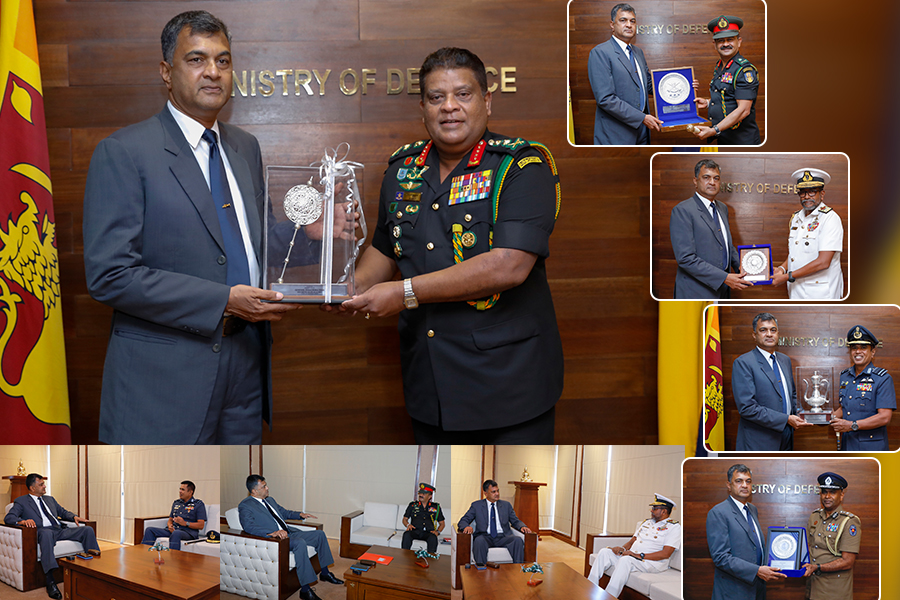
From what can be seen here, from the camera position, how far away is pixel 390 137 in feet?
9.23

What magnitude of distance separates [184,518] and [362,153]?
165cm

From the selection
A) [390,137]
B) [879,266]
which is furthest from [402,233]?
[879,266]

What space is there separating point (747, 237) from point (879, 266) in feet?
1.46

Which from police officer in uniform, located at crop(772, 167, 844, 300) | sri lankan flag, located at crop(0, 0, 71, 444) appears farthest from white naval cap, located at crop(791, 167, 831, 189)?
sri lankan flag, located at crop(0, 0, 71, 444)

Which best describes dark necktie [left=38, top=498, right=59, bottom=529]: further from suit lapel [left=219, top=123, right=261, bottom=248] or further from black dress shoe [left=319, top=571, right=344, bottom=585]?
suit lapel [left=219, top=123, right=261, bottom=248]

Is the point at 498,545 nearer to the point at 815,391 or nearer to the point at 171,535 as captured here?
the point at 171,535

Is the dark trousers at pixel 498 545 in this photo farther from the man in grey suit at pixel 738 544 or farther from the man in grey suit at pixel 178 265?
the man in grey suit at pixel 178 265

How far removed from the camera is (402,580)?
1598 mm

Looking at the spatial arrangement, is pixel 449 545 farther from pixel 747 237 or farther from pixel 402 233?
pixel 747 237

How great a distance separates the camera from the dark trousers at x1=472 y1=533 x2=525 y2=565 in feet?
5.34

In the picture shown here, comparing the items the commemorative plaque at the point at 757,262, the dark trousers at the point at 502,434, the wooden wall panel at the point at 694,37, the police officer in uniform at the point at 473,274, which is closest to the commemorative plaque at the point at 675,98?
the wooden wall panel at the point at 694,37

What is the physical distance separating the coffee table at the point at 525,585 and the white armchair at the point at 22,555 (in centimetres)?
98

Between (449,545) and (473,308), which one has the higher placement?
(473,308)

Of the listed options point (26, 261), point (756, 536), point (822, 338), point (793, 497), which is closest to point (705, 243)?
point (822, 338)
